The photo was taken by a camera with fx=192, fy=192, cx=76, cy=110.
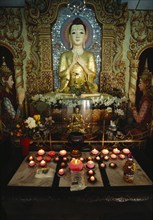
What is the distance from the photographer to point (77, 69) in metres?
5.66

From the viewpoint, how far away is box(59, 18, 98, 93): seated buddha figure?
5.54 metres

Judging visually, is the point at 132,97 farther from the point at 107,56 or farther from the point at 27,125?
the point at 27,125

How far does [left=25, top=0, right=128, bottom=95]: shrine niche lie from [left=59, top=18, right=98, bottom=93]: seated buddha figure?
0.29 m

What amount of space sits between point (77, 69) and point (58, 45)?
35.4 inches

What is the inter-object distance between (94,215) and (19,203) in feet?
3.30

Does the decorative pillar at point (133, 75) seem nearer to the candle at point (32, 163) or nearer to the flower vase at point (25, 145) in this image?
the flower vase at point (25, 145)

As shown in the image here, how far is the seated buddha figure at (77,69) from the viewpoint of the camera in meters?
5.54

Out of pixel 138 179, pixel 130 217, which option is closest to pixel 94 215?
pixel 130 217

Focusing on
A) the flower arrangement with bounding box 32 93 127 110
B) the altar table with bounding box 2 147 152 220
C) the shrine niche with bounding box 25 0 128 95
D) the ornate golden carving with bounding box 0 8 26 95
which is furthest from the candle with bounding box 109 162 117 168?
the ornate golden carving with bounding box 0 8 26 95

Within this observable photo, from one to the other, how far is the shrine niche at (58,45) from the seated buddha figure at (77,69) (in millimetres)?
293

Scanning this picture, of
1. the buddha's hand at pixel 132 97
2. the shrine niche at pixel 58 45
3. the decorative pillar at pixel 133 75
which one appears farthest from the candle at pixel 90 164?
the decorative pillar at pixel 133 75

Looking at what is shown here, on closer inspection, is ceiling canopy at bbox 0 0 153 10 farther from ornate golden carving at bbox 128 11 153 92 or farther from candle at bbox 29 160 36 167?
candle at bbox 29 160 36 167

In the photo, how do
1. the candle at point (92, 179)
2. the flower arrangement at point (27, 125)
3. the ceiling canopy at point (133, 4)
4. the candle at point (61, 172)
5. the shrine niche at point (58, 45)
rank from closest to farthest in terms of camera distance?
the candle at point (92, 179)
the candle at point (61, 172)
the flower arrangement at point (27, 125)
the ceiling canopy at point (133, 4)
the shrine niche at point (58, 45)

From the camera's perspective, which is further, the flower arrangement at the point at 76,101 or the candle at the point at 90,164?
the flower arrangement at the point at 76,101
